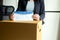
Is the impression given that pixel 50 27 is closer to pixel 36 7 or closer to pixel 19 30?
pixel 36 7

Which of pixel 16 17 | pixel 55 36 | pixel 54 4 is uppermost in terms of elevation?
pixel 54 4

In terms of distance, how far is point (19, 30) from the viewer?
3.72 ft

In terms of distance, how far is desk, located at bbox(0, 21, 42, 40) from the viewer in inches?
43.6

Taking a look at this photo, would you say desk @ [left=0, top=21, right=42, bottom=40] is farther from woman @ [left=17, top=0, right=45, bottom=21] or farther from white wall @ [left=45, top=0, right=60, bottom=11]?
white wall @ [left=45, top=0, right=60, bottom=11]

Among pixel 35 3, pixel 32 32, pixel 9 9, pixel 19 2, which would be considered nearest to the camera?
pixel 32 32

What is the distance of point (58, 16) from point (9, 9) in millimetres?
964

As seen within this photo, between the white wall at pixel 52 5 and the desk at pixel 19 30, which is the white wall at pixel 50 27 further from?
the desk at pixel 19 30

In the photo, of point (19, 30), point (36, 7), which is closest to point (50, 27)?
point (36, 7)

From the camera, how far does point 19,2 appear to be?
1676 millimetres

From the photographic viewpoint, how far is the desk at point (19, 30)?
1.11 meters

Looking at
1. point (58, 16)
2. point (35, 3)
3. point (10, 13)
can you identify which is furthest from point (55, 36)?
point (10, 13)

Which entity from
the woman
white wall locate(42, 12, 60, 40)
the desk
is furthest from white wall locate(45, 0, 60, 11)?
the desk

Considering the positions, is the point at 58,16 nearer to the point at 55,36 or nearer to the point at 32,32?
the point at 55,36

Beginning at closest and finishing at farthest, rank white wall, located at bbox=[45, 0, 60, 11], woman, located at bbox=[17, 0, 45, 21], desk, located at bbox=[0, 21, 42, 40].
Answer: desk, located at bbox=[0, 21, 42, 40], woman, located at bbox=[17, 0, 45, 21], white wall, located at bbox=[45, 0, 60, 11]
